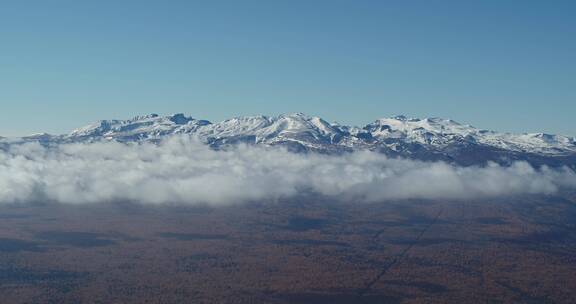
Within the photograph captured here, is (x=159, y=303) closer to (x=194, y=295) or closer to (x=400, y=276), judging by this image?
(x=194, y=295)

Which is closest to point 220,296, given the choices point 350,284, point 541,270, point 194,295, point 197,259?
point 194,295

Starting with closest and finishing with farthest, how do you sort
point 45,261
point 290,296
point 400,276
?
point 290,296, point 400,276, point 45,261

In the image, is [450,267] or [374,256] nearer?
[450,267]

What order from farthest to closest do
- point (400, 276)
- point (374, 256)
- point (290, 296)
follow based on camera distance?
point (374, 256) → point (400, 276) → point (290, 296)

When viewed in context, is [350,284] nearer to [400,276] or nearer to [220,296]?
[400,276]

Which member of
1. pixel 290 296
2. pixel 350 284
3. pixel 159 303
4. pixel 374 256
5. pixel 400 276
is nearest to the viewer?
pixel 159 303

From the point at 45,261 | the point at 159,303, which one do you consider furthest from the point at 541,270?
the point at 45,261

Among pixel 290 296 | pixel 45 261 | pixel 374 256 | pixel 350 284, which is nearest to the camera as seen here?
pixel 290 296

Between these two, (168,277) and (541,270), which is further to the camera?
(541,270)
